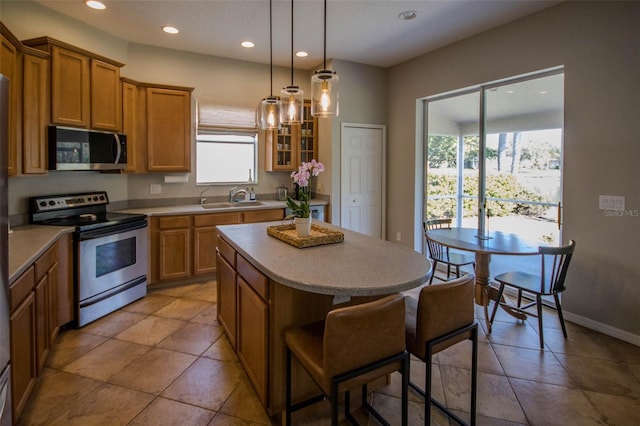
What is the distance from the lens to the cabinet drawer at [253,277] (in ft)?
6.35

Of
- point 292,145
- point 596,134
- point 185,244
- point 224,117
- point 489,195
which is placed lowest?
point 185,244

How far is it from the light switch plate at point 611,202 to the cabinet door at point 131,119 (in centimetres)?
472

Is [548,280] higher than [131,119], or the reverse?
[131,119]

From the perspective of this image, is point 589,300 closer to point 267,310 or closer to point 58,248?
point 267,310

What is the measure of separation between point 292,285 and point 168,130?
342 centimetres

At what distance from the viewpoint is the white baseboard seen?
291 centimetres

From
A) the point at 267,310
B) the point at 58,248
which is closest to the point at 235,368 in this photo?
the point at 267,310

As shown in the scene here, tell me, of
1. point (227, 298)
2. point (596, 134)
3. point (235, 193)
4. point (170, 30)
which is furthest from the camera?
point (235, 193)

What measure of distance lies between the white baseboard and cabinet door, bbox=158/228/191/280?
4052 mm

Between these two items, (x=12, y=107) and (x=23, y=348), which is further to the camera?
(x=12, y=107)

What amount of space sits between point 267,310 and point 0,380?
44.3 inches

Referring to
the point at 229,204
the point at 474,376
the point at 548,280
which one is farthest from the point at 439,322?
the point at 229,204

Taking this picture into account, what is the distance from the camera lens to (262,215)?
4.66 metres

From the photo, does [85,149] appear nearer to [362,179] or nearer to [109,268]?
[109,268]
